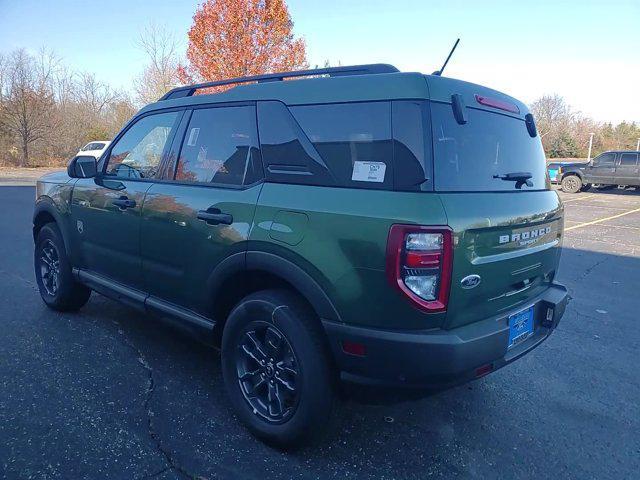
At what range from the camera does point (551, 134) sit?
45.4 meters

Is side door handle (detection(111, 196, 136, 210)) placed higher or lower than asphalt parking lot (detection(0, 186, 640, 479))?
higher

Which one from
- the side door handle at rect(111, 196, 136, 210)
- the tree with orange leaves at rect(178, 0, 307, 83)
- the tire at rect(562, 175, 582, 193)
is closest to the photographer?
the side door handle at rect(111, 196, 136, 210)

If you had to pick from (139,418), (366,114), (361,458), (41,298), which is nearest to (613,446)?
(361,458)

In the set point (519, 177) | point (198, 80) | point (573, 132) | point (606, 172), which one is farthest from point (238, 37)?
point (573, 132)

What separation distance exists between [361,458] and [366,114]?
181cm

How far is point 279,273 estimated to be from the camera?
2342mm

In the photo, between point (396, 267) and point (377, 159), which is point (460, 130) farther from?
point (396, 267)

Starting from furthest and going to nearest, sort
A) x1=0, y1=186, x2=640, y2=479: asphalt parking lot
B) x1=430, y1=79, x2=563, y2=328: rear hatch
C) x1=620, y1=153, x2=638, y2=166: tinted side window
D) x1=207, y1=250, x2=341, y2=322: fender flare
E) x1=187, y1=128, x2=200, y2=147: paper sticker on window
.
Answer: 1. x1=620, y1=153, x2=638, y2=166: tinted side window
2. x1=187, y1=128, x2=200, y2=147: paper sticker on window
3. x1=0, y1=186, x2=640, y2=479: asphalt parking lot
4. x1=207, y1=250, x2=341, y2=322: fender flare
5. x1=430, y1=79, x2=563, y2=328: rear hatch

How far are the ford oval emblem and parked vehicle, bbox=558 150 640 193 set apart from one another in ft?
68.8

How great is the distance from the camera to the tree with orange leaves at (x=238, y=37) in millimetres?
17516

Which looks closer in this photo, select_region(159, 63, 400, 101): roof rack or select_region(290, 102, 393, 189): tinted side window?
select_region(290, 102, 393, 189): tinted side window

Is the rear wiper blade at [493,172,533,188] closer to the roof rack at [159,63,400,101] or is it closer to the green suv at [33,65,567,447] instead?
the green suv at [33,65,567,447]

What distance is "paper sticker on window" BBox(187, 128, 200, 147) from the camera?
307 centimetres

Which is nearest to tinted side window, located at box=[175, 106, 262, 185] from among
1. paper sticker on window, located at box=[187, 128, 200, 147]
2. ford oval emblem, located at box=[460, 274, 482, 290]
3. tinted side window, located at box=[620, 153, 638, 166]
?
paper sticker on window, located at box=[187, 128, 200, 147]
